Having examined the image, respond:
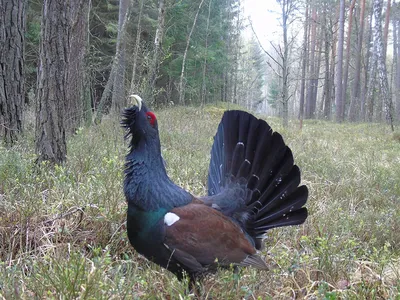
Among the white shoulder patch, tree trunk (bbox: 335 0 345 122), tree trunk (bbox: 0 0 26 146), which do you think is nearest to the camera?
the white shoulder patch

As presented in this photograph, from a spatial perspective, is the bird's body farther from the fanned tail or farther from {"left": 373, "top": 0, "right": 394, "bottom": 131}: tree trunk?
{"left": 373, "top": 0, "right": 394, "bottom": 131}: tree trunk

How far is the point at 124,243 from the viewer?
10.9ft

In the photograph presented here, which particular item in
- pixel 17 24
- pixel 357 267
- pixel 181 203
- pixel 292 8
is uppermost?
pixel 292 8

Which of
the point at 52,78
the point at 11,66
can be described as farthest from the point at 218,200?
the point at 11,66

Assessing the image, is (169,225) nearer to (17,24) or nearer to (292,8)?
(17,24)

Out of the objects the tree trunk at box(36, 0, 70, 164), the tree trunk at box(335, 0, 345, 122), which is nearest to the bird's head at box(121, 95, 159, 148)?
the tree trunk at box(36, 0, 70, 164)

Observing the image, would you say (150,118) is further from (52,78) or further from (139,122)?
(52,78)

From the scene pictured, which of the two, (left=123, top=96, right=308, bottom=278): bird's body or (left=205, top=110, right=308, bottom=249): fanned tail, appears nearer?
(left=123, top=96, right=308, bottom=278): bird's body

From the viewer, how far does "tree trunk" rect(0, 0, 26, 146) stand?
5301 mm

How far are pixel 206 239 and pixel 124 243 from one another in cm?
101

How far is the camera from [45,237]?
3135 mm

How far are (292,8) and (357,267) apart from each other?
431 inches

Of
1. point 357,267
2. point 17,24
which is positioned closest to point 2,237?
point 357,267

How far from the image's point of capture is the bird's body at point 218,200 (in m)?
2.47
